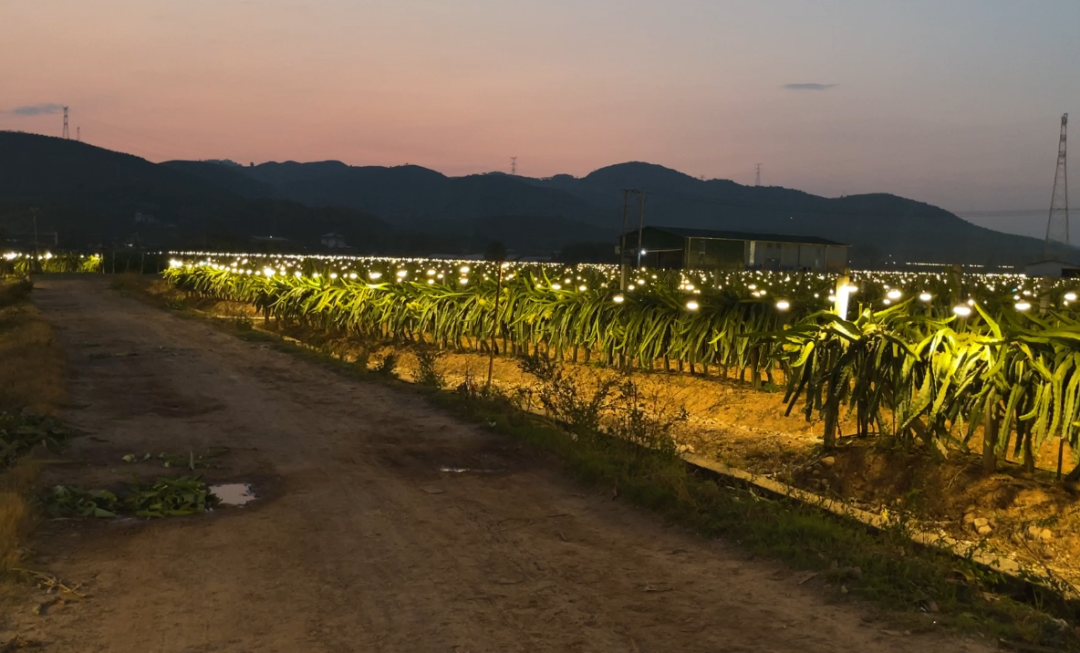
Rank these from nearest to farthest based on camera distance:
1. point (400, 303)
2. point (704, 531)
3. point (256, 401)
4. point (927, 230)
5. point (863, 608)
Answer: point (863, 608) → point (704, 531) → point (256, 401) → point (400, 303) → point (927, 230)

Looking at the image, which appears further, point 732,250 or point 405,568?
point 732,250

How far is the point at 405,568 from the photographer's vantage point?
5.14m

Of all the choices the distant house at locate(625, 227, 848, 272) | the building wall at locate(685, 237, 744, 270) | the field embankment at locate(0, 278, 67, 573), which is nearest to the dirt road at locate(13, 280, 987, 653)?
the field embankment at locate(0, 278, 67, 573)

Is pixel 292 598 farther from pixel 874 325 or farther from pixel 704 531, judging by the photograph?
pixel 874 325

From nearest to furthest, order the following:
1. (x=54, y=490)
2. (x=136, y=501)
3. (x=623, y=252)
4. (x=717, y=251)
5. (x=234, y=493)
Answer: (x=136, y=501), (x=54, y=490), (x=234, y=493), (x=623, y=252), (x=717, y=251)

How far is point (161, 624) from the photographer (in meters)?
4.34

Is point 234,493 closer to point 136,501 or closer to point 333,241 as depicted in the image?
point 136,501

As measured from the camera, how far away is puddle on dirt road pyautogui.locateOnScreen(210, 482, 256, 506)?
21.5 feet

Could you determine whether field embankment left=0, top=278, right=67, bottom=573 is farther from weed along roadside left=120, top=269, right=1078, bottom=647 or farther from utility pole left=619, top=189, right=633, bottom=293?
utility pole left=619, top=189, right=633, bottom=293

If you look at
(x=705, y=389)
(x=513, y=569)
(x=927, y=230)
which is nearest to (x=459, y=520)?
(x=513, y=569)

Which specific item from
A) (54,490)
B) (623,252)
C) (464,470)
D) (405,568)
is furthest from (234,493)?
(623,252)

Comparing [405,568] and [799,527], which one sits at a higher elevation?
[799,527]

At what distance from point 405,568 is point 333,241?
363ft

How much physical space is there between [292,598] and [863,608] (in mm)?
2785
